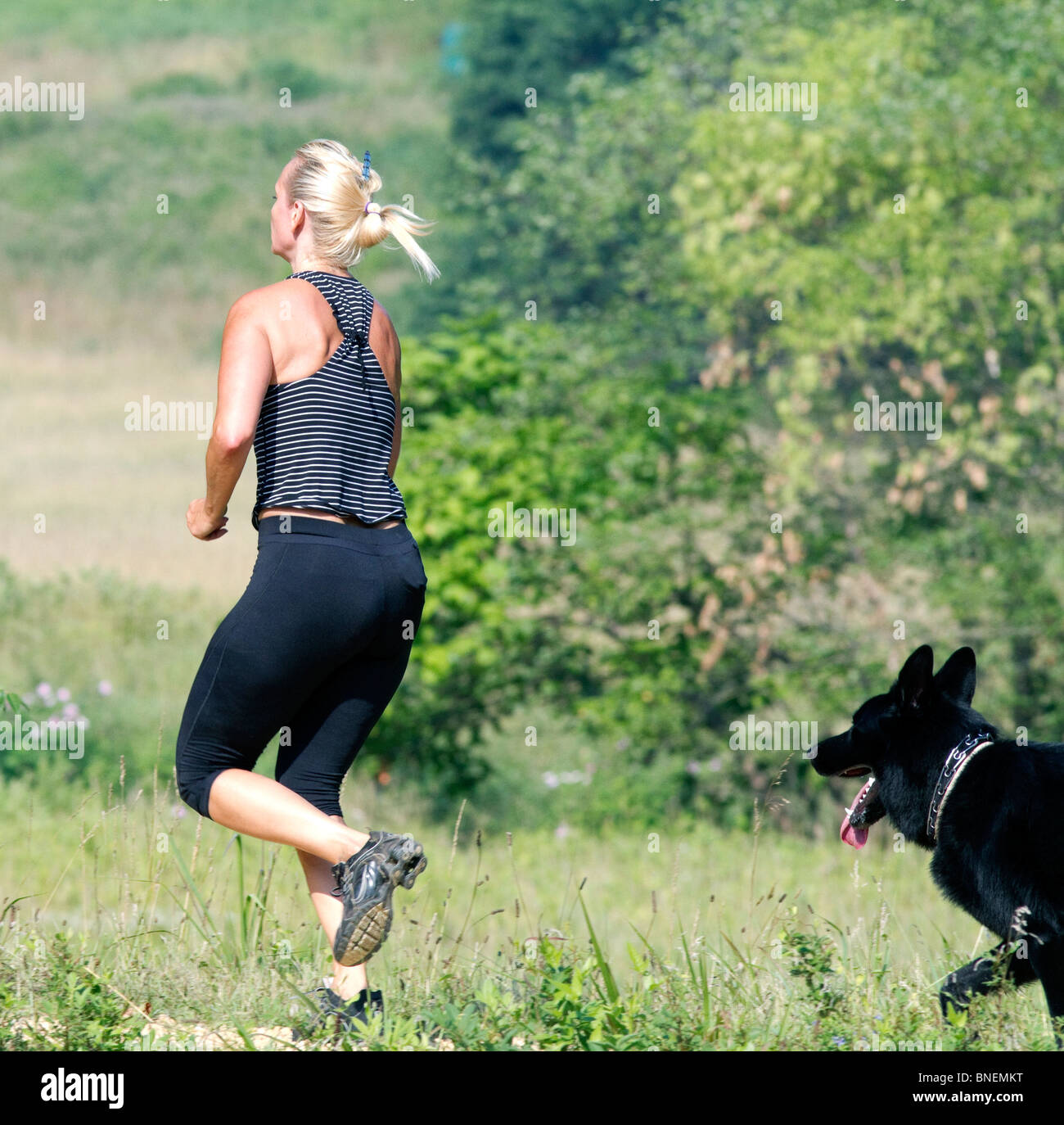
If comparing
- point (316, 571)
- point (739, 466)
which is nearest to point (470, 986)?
point (316, 571)

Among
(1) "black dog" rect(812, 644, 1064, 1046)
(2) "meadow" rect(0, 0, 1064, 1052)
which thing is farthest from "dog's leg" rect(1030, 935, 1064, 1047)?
(2) "meadow" rect(0, 0, 1064, 1052)

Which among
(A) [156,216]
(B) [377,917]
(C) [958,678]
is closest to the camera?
(B) [377,917]

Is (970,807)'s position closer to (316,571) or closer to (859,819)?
(859,819)

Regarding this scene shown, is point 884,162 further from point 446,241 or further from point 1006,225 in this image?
point 446,241

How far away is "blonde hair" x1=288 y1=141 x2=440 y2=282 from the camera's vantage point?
9.97ft

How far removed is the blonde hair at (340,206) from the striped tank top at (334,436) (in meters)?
0.13

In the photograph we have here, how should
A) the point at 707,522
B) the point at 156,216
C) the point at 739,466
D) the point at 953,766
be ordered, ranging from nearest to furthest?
the point at 953,766 → the point at 707,522 → the point at 739,466 → the point at 156,216

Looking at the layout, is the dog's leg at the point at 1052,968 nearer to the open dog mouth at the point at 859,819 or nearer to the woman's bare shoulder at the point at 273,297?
the open dog mouth at the point at 859,819

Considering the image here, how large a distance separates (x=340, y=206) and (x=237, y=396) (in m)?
0.61

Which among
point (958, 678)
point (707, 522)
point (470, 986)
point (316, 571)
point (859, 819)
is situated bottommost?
point (470, 986)

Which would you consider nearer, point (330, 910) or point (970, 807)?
point (330, 910)

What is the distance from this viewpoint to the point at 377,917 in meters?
2.66
